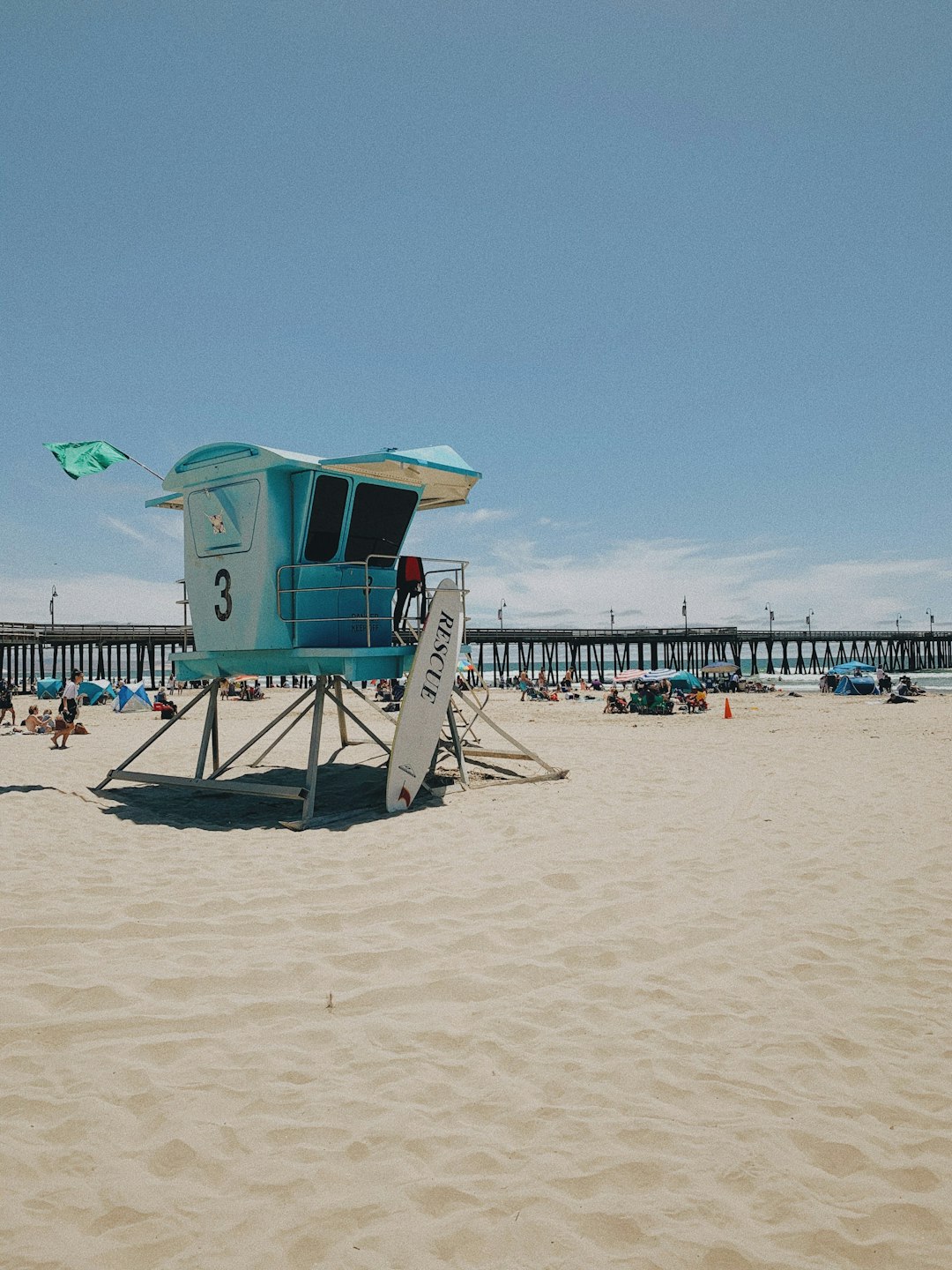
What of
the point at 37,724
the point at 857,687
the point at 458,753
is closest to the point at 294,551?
the point at 458,753

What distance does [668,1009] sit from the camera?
12.7ft

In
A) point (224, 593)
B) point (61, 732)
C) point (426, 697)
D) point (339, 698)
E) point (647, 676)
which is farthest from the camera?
point (647, 676)

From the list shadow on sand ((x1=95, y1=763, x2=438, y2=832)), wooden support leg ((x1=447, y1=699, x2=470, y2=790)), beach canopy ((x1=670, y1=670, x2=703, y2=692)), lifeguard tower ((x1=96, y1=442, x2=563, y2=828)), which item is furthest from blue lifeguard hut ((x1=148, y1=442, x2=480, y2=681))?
beach canopy ((x1=670, y1=670, x2=703, y2=692))

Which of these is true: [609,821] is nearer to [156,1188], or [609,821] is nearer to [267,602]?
[267,602]

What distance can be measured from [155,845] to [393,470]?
4.79m

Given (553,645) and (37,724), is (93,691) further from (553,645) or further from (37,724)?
(553,645)

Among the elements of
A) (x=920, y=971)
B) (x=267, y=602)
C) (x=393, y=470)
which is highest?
(x=393, y=470)

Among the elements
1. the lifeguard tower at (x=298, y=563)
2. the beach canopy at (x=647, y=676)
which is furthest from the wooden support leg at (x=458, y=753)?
the beach canopy at (x=647, y=676)

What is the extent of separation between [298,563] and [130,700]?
24751 millimetres

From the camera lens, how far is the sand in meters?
2.45

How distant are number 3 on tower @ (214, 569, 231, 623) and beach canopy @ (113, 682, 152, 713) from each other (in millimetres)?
23202

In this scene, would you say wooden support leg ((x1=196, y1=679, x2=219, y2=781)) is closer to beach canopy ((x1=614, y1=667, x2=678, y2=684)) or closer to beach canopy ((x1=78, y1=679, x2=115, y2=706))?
beach canopy ((x1=614, y1=667, x2=678, y2=684))

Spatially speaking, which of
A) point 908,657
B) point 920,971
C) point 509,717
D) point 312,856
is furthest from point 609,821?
point 908,657

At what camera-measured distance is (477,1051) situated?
348 centimetres
